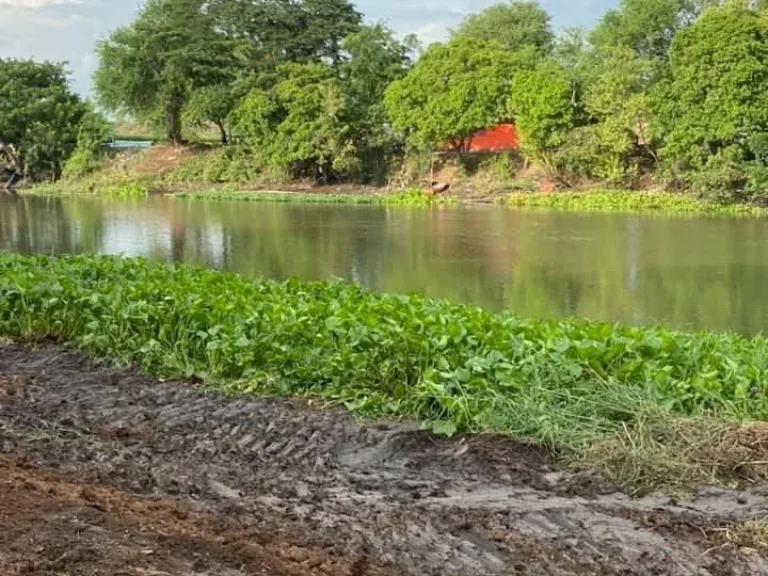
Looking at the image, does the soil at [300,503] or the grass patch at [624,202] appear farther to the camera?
the grass patch at [624,202]

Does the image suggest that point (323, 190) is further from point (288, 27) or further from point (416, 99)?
point (288, 27)

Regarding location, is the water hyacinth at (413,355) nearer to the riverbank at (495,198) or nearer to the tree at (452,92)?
the riverbank at (495,198)

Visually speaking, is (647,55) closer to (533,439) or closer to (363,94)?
(363,94)

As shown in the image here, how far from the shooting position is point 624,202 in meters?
26.3

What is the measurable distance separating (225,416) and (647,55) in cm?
3067

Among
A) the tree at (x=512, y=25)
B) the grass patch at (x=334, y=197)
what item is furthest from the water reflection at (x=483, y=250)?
the tree at (x=512, y=25)

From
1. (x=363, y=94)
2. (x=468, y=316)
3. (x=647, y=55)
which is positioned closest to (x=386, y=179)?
(x=363, y=94)

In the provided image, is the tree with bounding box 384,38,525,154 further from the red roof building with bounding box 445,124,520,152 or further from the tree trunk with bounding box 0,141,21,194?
the tree trunk with bounding box 0,141,21,194

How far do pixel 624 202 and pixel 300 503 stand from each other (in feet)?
→ 79.8

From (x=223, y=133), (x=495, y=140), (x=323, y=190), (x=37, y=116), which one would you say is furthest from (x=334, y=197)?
(x=37, y=116)

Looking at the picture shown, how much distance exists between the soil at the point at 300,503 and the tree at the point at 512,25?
37.8 metres

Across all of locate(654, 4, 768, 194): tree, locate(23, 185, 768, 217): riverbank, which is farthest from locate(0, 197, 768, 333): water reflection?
locate(654, 4, 768, 194): tree

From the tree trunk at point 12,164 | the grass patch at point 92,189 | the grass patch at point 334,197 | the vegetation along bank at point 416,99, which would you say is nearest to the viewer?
the vegetation along bank at point 416,99

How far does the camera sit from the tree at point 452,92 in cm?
3106
